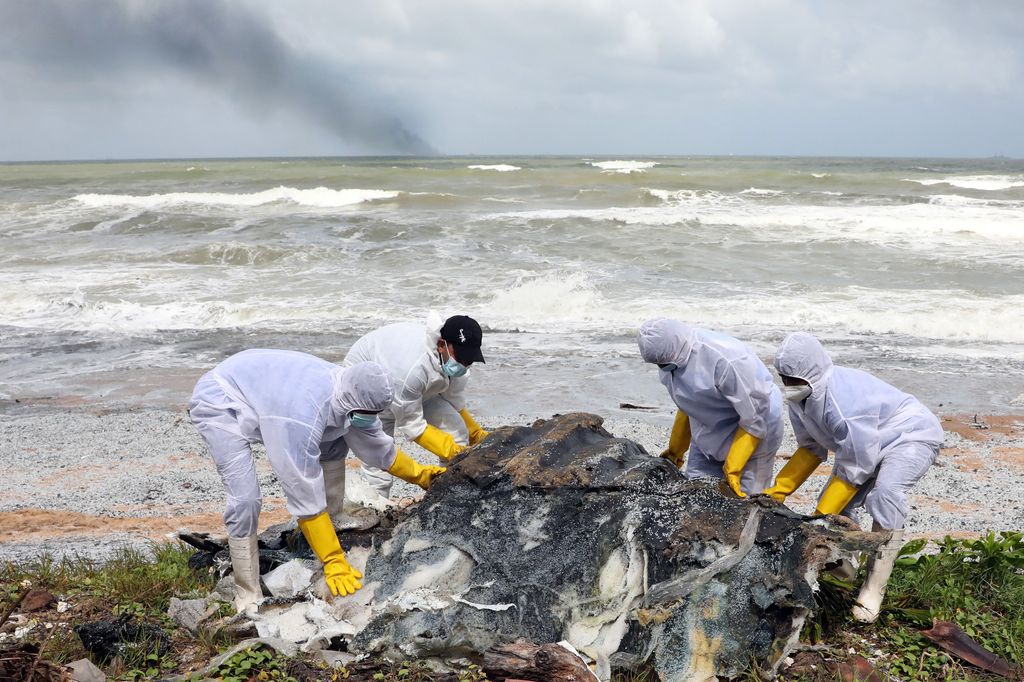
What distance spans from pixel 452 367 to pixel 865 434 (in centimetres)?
226

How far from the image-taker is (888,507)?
3928 mm

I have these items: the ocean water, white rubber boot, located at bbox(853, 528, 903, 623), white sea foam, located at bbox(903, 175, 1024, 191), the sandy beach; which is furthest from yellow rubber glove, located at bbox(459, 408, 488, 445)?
white sea foam, located at bbox(903, 175, 1024, 191)

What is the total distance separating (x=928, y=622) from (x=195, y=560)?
355cm

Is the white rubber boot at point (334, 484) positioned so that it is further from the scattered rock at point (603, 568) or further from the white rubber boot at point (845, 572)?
the white rubber boot at point (845, 572)

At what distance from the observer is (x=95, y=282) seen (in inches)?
639

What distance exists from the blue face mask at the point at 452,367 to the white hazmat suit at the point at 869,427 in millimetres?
1820

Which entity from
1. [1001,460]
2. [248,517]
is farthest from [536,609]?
[1001,460]

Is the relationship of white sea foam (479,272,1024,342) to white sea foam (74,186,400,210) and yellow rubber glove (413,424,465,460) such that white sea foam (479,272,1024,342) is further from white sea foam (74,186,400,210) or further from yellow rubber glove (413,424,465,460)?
white sea foam (74,186,400,210)

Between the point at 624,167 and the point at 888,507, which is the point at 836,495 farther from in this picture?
the point at 624,167

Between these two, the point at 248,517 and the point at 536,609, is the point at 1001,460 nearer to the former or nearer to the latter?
the point at 536,609

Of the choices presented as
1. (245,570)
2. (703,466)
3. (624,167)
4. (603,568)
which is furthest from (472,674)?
(624,167)

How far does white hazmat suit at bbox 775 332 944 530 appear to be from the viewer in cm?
396

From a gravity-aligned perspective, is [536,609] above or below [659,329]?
below

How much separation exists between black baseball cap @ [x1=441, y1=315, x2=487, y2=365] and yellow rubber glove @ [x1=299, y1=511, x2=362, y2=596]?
4.62 feet
